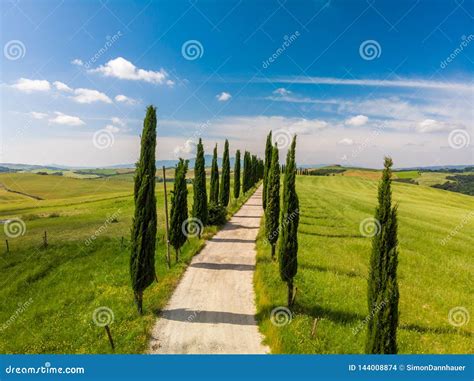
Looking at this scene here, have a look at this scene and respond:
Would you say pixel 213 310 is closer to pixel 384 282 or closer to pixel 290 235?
pixel 290 235

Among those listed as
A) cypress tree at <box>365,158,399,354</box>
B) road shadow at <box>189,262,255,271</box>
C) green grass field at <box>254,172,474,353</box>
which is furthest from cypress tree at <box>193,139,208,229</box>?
cypress tree at <box>365,158,399,354</box>

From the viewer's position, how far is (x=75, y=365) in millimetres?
9102

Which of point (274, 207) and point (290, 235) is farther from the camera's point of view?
point (274, 207)

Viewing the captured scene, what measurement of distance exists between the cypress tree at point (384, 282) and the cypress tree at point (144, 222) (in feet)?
31.4

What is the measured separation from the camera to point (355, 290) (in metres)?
16.4

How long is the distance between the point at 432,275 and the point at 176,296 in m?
15.4

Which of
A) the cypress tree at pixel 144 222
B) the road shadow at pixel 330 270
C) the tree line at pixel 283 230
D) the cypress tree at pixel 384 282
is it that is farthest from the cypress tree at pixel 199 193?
the cypress tree at pixel 384 282

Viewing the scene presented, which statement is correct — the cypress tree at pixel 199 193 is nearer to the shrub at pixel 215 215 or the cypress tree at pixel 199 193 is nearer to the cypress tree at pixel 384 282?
the shrub at pixel 215 215

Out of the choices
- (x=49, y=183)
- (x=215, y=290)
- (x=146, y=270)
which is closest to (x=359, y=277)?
(x=215, y=290)

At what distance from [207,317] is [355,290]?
7679mm

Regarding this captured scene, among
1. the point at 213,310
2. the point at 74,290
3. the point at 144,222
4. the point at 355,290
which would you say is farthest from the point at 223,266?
the point at 74,290

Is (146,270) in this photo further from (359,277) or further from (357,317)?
(359,277)

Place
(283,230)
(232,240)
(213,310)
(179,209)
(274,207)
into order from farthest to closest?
(232,240) → (179,209) → (274,207) → (283,230) → (213,310)

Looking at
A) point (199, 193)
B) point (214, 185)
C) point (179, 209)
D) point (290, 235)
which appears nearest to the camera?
point (290, 235)
